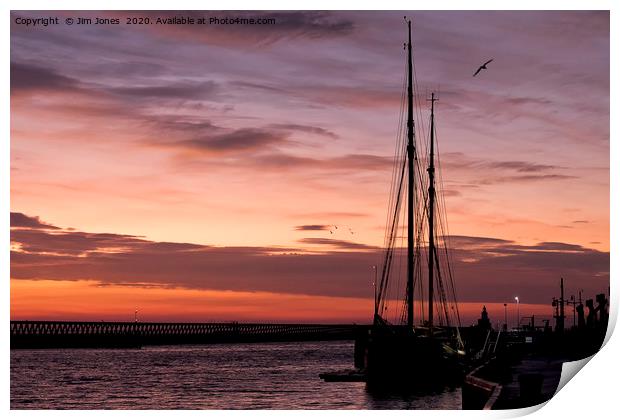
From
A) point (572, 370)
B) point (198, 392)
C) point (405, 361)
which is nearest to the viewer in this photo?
point (572, 370)

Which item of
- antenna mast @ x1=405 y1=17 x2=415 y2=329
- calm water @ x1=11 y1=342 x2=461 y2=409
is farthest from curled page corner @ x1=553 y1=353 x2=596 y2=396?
antenna mast @ x1=405 y1=17 x2=415 y2=329

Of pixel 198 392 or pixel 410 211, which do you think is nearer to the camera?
pixel 410 211

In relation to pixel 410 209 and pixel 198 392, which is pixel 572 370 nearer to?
pixel 410 209

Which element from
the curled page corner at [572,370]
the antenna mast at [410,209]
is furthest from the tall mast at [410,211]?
the curled page corner at [572,370]

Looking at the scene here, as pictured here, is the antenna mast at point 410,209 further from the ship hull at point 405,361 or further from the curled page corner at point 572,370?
the curled page corner at point 572,370

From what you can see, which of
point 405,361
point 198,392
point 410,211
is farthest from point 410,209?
point 198,392

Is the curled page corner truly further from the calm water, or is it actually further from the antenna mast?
the antenna mast

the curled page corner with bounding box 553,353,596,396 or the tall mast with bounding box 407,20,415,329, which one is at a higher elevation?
the tall mast with bounding box 407,20,415,329

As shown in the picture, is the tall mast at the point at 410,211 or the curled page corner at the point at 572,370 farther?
the tall mast at the point at 410,211
